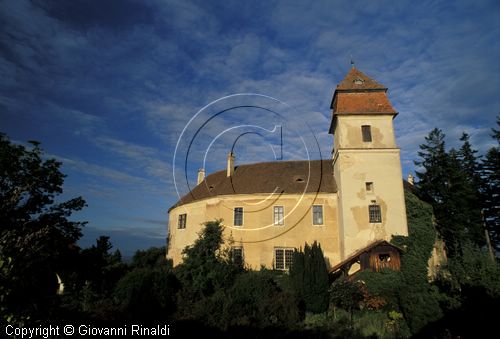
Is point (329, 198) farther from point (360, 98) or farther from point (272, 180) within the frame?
point (360, 98)

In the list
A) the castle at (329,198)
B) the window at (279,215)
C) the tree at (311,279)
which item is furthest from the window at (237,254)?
the tree at (311,279)

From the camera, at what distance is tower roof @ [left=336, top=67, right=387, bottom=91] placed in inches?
974

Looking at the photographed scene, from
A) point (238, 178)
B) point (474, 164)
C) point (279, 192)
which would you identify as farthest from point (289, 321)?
point (474, 164)

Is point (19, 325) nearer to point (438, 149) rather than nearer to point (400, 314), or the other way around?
point (400, 314)

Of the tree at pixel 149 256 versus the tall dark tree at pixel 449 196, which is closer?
the tall dark tree at pixel 449 196

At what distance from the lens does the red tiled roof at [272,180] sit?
26.9 metres

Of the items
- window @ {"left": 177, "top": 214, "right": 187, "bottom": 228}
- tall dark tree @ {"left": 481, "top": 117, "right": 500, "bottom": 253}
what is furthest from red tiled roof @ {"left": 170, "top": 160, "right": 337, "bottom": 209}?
tall dark tree @ {"left": 481, "top": 117, "right": 500, "bottom": 253}

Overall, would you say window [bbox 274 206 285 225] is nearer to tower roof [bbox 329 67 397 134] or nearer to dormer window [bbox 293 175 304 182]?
dormer window [bbox 293 175 304 182]

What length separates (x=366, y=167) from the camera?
2278 centimetres

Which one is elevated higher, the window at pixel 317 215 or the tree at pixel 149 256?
the window at pixel 317 215

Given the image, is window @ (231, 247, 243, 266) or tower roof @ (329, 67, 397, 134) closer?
tower roof @ (329, 67, 397, 134)

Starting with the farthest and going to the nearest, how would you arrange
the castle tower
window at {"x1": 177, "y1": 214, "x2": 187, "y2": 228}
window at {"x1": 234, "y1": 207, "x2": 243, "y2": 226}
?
window at {"x1": 177, "y1": 214, "x2": 187, "y2": 228}
window at {"x1": 234, "y1": 207, "x2": 243, "y2": 226}
the castle tower

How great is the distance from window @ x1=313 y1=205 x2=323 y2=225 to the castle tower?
61.8 inches

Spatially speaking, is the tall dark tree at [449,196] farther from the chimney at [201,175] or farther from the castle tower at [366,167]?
the chimney at [201,175]
